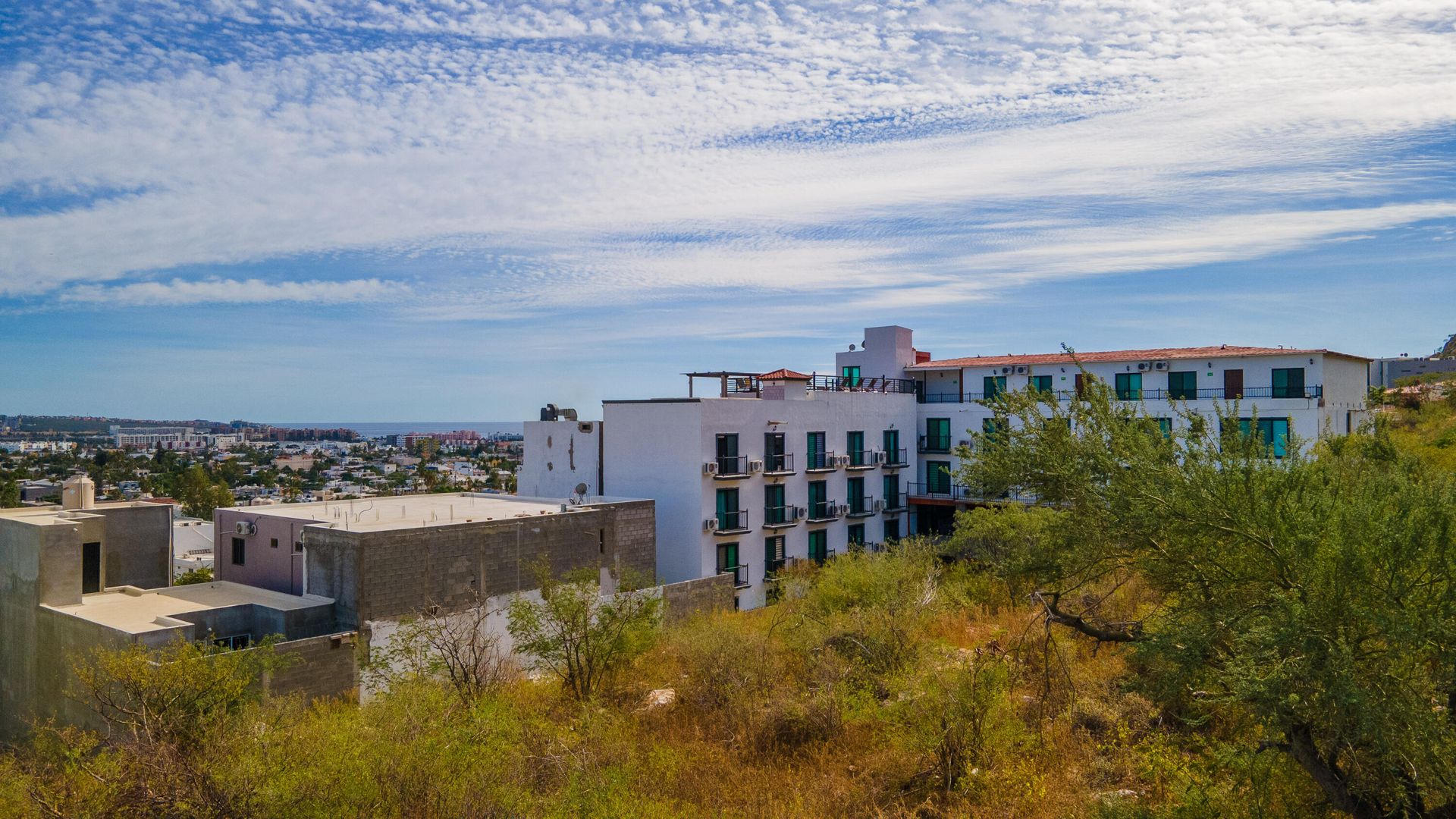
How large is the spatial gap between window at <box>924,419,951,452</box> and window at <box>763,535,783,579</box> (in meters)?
10.8

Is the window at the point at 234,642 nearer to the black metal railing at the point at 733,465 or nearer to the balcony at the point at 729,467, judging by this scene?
the balcony at the point at 729,467

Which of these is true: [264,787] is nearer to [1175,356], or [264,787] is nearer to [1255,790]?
[1255,790]

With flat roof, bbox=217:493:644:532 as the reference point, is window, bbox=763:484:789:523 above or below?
below

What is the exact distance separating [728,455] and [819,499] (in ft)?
20.5

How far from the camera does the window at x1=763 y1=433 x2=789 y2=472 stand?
36594 mm

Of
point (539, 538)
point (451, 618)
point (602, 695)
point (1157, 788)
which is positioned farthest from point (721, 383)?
point (1157, 788)

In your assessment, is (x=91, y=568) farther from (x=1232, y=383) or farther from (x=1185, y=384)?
(x=1232, y=383)

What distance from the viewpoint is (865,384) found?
146 feet

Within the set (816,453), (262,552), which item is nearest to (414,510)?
(262,552)

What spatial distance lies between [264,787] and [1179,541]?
36.2 feet

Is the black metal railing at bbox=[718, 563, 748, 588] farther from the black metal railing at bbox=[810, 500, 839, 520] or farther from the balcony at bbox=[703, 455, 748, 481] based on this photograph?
the black metal railing at bbox=[810, 500, 839, 520]

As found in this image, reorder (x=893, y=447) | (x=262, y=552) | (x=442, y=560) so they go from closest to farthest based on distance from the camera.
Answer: (x=442, y=560) → (x=262, y=552) → (x=893, y=447)

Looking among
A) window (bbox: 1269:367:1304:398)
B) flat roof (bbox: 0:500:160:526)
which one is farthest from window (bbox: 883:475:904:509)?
flat roof (bbox: 0:500:160:526)

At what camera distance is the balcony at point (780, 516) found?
36.8 meters
